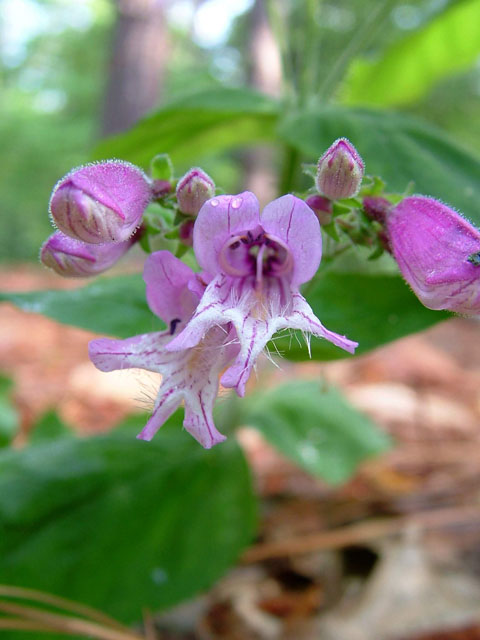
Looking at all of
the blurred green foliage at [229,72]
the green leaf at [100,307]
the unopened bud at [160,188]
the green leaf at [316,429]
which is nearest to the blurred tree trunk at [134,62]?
the blurred green foliage at [229,72]

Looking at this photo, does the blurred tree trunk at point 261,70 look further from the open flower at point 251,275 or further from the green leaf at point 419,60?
the open flower at point 251,275

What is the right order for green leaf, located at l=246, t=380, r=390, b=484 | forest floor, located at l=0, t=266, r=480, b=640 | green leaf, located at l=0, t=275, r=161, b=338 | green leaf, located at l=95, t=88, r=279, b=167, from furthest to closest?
green leaf, located at l=246, t=380, r=390, b=484 → green leaf, located at l=95, t=88, r=279, b=167 → forest floor, located at l=0, t=266, r=480, b=640 → green leaf, located at l=0, t=275, r=161, b=338

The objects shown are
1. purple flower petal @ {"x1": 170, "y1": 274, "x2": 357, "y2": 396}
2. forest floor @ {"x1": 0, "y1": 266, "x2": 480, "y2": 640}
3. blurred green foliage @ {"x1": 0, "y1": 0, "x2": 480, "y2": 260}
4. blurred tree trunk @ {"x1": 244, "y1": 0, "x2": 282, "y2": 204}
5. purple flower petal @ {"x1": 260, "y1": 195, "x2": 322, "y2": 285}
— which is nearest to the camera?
purple flower petal @ {"x1": 170, "y1": 274, "x2": 357, "y2": 396}

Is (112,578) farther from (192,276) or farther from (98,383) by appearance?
(98,383)

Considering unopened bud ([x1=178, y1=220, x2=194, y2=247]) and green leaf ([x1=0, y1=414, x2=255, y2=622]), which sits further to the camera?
green leaf ([x1=0, y1=414, x2=255, y2=622])

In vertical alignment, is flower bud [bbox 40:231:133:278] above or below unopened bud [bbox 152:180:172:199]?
below

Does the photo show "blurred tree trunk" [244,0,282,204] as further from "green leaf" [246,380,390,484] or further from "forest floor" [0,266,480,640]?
"green leaf" [246,380,390,484]

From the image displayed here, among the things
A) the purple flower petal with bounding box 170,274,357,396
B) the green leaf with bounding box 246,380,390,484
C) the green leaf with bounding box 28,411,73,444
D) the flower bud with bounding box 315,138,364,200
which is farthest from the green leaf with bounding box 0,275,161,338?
the green leaf with bounding box 28,411,73,444
